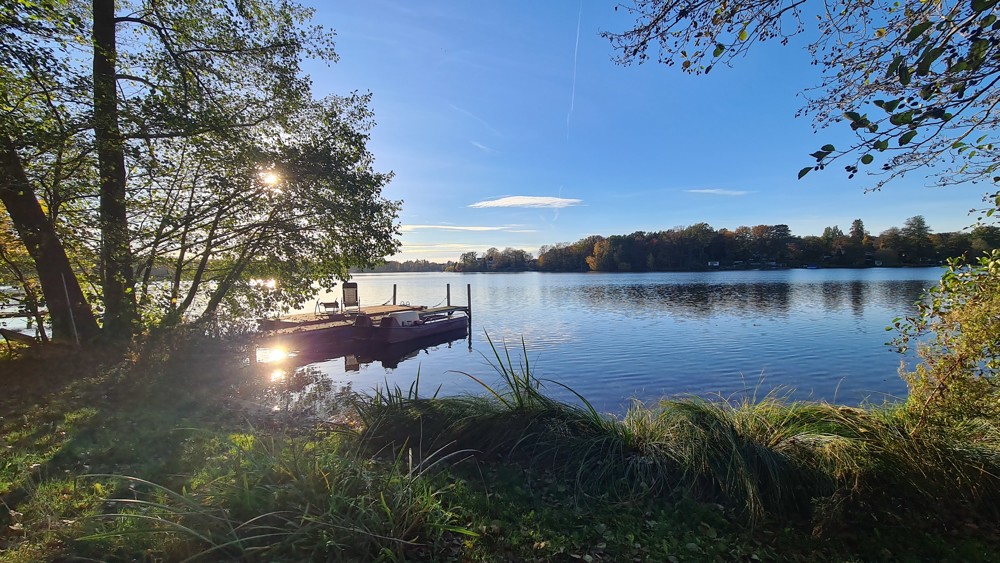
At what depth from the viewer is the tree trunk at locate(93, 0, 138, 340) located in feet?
23.7

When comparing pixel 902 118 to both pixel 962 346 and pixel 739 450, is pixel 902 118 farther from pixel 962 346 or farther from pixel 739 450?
pixel 739 450

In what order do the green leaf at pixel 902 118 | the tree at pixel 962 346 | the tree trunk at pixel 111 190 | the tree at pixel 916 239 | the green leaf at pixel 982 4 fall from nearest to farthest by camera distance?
the green leaf at pixel 982 4, the green leaf at pixel 902 118, the tree at pixel 962 346, the tree trunk at pixel 111 190, the tree at pixel 916 239

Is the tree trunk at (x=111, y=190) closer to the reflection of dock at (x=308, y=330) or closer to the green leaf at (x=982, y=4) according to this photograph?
the reflection of dock at (x=308, y=330)

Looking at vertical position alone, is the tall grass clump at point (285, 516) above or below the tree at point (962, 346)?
below

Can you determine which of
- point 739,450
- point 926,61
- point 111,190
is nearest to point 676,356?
point 739,450

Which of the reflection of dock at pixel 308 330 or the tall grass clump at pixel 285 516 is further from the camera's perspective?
the reflection of dock at pixel 308 330

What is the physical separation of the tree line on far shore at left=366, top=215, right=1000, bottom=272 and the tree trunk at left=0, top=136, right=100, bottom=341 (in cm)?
7568

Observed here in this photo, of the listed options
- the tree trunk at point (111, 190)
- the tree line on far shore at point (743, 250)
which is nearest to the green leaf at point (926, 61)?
the tree trunk at point (111, 190)

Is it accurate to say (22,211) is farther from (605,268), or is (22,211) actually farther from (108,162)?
(605,268)

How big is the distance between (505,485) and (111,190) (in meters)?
8.86

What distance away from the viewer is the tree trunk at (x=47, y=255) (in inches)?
273

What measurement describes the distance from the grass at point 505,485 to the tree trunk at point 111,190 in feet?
11.0

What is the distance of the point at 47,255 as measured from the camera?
7.90m

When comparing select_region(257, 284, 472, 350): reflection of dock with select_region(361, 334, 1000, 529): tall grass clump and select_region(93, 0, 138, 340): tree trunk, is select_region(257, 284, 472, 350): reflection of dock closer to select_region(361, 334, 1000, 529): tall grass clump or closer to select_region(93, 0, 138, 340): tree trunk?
select_region(93, 0, 138, 340): tree trunk
